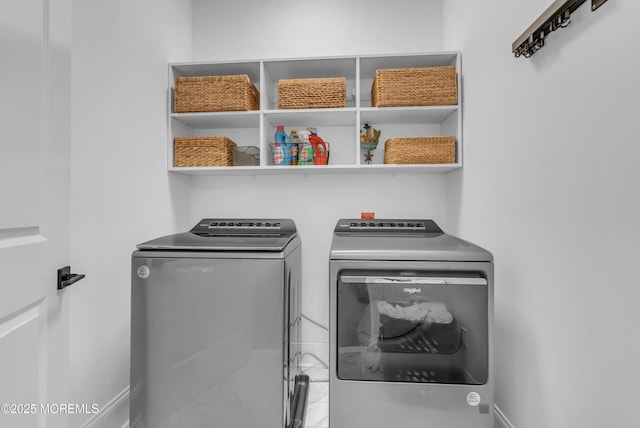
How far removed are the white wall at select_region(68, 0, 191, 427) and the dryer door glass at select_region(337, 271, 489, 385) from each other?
106cm

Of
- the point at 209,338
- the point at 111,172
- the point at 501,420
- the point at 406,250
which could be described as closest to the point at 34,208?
the point at 111,172

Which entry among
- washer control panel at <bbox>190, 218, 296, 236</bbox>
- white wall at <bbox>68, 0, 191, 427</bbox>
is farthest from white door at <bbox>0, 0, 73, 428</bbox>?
washer control panel at <bbox>190, 218, 296, 236</bbox>

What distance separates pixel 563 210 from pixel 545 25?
1.91 feet

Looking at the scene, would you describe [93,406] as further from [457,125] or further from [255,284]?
[457,125]

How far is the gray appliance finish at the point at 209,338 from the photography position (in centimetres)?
127

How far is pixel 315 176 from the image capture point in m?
2.15

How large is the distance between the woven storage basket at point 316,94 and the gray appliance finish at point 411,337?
100 centimetres

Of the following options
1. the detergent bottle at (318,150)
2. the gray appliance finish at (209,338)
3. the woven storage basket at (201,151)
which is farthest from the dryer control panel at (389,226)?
the woven storage basket at (201,151)

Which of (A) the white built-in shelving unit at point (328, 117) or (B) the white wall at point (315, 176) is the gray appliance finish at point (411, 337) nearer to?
(A) the white built-in shelving unit at point (328, 117)

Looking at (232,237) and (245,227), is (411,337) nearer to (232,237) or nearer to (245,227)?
(232,237)

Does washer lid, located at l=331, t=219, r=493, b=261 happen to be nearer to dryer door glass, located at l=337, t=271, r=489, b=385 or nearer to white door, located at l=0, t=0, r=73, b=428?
dryer door glass, located at l=337, t=271, r=489, b=385

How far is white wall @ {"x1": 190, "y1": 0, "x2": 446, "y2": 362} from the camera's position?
2115 mm

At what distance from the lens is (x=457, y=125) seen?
180cm

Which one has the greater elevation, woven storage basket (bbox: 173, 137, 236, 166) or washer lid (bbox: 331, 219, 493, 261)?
woven storage basket (bbox: 173, 137, 236, 166)
